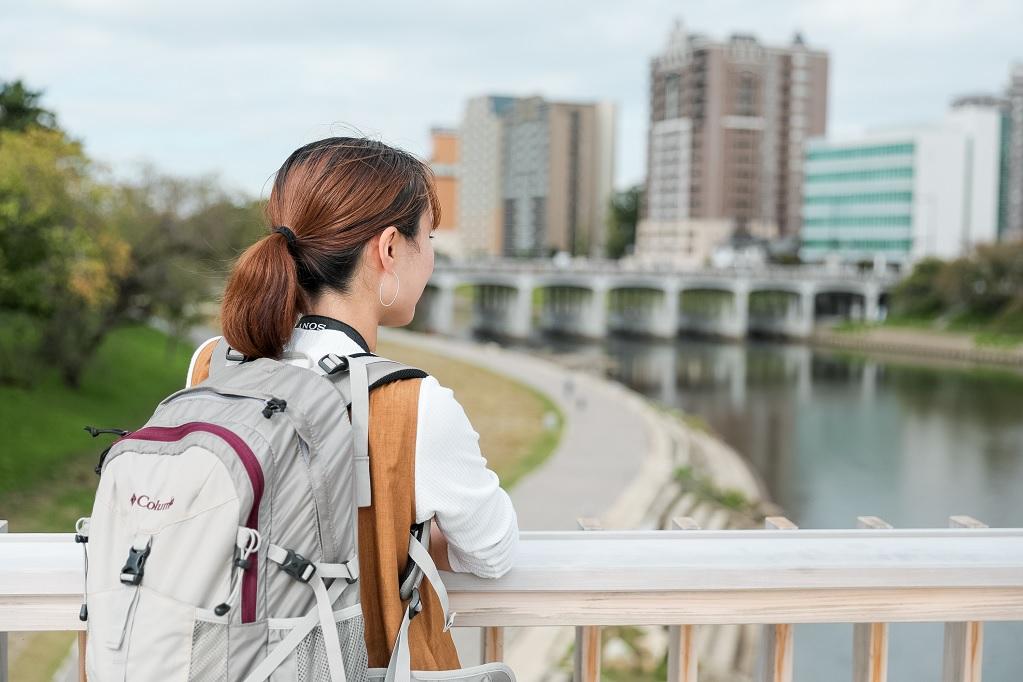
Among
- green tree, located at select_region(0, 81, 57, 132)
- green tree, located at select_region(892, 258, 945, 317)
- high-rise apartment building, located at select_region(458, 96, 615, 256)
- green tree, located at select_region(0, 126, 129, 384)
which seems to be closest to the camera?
green tree, located at select_region(0, 126, 129, 384)

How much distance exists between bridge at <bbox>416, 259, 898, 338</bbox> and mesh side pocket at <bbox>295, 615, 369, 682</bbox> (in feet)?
182

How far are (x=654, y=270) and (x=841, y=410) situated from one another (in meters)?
31.2

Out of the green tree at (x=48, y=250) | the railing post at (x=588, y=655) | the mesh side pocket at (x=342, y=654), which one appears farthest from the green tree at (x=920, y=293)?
the mesh side pocket at (x=342, y=654)

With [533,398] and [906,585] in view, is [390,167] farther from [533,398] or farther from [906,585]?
[533,398]

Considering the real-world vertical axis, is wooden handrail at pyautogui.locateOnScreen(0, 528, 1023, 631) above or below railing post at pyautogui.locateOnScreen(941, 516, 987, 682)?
above

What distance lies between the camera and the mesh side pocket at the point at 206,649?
52.2 inches

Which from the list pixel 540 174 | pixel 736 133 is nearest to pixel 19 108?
pixel 736 133

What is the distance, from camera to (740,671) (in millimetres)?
10094

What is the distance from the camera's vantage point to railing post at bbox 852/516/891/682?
1.79 metres

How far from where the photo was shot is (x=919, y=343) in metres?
49.5

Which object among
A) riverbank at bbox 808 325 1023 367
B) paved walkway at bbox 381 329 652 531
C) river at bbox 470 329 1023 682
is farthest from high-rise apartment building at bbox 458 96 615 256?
paved walkway at bbox 381 329 652 531

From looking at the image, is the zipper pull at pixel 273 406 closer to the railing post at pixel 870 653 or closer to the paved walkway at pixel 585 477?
the railing post at pixel 870 653

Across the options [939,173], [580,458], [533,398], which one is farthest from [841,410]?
[939,173]

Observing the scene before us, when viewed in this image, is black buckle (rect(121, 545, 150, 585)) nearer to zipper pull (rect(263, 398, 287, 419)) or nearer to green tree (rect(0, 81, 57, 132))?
zipper pull (rect(263, 398, 287, 419))
